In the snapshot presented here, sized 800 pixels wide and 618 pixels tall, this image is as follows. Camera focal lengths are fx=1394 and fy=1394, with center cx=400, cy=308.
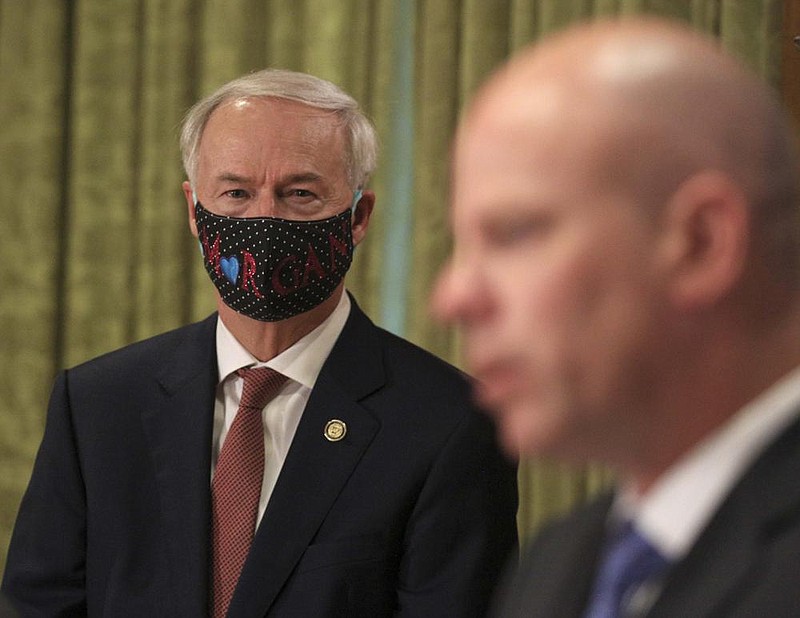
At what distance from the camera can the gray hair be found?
99.3 inches

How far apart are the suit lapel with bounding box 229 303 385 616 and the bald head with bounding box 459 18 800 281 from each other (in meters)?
1.49

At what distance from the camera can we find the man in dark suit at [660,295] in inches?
35.6

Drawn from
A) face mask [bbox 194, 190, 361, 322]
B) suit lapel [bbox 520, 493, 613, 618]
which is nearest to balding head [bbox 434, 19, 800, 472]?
suit lapel [bbox 520, 493, 613, 618]

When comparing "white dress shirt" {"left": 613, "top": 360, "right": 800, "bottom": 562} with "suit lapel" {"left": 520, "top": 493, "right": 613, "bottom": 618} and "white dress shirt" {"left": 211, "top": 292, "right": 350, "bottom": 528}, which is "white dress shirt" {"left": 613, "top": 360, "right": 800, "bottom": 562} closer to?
"suit lapel" {"left": 520, "top": 493, "right": 613, "bottom": 618}

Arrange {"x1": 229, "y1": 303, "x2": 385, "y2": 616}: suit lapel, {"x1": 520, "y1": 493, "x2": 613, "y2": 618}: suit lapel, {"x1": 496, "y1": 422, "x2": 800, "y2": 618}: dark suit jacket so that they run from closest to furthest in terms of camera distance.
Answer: {"x1": 496, "y1": 422, "x2": 800, "y2": 618}: dark suit jacket → {"x1": 520, "y1": 493, "x2": 613, "y2": 618}: suit lapel → {"x1": 229, "y1": 303, "x2": 385, "y2": 616}: suit lapel

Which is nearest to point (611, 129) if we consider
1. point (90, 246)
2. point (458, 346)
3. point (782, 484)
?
point (782, 484)

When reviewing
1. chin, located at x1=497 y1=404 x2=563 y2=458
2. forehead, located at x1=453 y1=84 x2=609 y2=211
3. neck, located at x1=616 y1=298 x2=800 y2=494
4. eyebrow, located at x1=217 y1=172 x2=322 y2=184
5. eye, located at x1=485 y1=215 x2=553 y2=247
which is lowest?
eyebrow, located at x1=217 y1=172 x2=322 y2=184

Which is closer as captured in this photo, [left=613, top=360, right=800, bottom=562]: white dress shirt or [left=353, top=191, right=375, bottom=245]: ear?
[left=613, top=360, right=800, bottom=562]: white dress shirt

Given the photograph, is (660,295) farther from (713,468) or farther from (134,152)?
(134,152)

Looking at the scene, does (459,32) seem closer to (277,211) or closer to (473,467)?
(277,211)

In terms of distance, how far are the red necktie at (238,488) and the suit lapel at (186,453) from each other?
2 cm

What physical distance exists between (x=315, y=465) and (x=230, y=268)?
15.3 inches

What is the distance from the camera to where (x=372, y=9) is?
3766 millimetres

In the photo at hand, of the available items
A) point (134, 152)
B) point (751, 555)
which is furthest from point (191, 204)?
point (751, 555)
